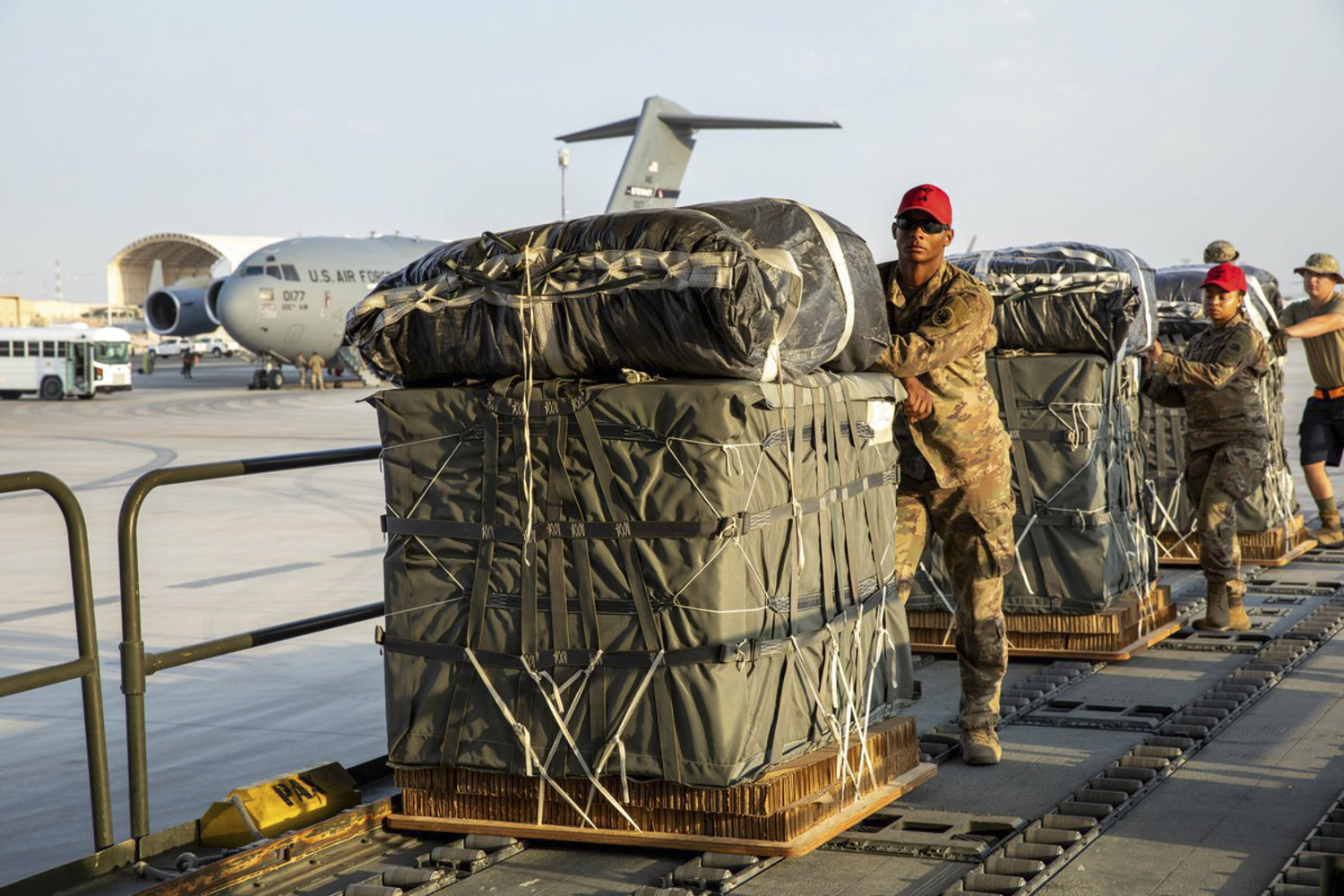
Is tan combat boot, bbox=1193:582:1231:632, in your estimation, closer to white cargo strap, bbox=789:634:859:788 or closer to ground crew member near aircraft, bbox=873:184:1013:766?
ground crew member near aircraft, bbox=873:184:1013:766

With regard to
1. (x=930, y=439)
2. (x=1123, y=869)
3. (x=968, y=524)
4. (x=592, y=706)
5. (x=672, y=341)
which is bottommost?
(x=1123, y=869)

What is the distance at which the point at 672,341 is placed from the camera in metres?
4.06

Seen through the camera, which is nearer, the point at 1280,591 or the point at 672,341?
the point at 672,341

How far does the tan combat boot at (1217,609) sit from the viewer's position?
7.77 metres

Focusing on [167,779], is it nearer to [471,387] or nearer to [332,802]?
[332,802]

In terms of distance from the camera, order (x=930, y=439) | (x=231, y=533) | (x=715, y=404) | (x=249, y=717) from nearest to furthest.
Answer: (x=715, y=404)
(x=930, y=439)
(x=249, y=717)
(x=231, y=533)

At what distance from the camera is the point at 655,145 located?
42.0 metres

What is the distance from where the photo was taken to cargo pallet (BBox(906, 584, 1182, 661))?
7.00 meters

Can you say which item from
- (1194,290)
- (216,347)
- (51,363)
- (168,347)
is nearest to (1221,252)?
(1194,290)

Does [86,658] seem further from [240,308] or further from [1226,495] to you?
[240,308]

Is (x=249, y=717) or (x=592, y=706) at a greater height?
(x=592, y=706)

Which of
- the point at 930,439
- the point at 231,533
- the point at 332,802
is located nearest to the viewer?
the point at 332,802

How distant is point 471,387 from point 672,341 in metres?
0.70

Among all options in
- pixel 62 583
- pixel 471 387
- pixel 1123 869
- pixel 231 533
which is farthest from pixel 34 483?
pixel 231 533
